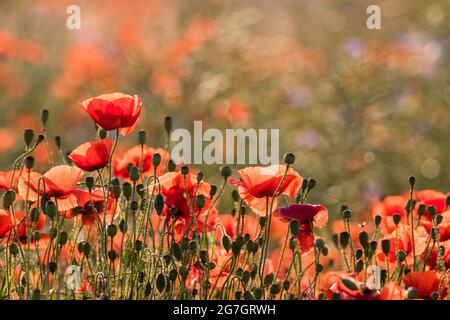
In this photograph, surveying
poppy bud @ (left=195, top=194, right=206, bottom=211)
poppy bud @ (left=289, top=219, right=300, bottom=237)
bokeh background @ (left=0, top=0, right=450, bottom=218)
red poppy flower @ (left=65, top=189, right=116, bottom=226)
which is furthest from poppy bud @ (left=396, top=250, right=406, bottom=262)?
bokeh background @ (left=0, top=0, right=450, bottom=218)

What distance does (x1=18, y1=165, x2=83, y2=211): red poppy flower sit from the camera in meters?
1.46

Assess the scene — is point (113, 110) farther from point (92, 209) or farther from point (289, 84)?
point (289, 84)

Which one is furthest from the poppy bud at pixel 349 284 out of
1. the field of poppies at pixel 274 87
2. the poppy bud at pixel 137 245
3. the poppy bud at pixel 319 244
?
the field of poppies at pixel 274 87

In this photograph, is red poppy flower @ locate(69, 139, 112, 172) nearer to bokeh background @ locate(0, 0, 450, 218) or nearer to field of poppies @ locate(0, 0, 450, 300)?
field of poppies @ locate(0, 0, 450, 300)

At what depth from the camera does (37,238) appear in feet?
4.91

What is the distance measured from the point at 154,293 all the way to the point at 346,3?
121 inches

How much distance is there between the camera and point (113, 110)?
4.95 ft

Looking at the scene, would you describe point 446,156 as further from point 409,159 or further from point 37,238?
point 37,238

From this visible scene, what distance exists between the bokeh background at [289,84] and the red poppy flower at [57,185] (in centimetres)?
183

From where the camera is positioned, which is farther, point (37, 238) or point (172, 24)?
point (172, 24)

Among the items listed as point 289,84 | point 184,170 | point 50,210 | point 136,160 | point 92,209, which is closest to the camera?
point 50,210

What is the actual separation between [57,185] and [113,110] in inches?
5.8

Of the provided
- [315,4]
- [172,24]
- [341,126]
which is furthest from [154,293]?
[315,4]

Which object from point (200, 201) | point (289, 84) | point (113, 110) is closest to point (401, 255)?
point (200, 201)
